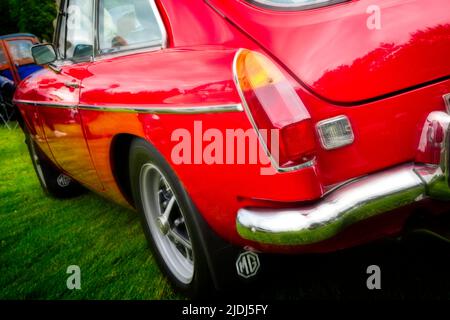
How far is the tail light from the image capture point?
1367 millimetres

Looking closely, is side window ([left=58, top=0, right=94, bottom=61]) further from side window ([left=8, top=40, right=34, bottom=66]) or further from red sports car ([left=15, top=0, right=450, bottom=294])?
side window ([left=8, top=40, right=34, bottom=66])

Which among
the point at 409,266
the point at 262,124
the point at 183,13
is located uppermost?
the point at 183,13

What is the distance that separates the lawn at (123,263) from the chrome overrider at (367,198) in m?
0.46

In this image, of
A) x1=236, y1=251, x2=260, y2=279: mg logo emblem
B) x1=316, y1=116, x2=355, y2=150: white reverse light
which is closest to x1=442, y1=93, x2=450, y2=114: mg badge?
x1=316, y1=116, x2=355, y2=150: white reverse light

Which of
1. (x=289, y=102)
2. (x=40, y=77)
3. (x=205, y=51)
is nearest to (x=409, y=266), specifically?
(x=289, y=102)

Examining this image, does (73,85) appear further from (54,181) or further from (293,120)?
(54,181)

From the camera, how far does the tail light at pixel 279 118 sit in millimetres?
1367

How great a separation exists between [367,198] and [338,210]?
104 millimetres

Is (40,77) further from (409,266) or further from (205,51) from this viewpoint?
(409,266)

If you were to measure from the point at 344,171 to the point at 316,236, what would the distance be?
0.24m

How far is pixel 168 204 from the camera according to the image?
208cm

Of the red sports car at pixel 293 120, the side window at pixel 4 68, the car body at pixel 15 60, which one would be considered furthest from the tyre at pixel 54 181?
the side window at pixel 4 68

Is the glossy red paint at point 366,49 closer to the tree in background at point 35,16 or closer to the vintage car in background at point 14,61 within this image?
the vintage car in background at point 14,61

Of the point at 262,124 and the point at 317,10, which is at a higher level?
the point at 317,10
